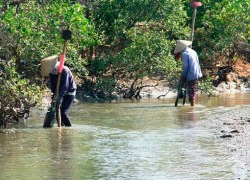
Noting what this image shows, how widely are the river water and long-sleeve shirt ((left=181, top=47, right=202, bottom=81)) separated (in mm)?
1220

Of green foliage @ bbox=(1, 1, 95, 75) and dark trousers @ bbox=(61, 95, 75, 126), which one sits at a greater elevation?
green foliage @ bbox=(1, 1, 95, 75)

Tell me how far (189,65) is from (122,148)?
6449 mm

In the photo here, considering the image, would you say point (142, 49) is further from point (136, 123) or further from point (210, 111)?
point (136, 123)

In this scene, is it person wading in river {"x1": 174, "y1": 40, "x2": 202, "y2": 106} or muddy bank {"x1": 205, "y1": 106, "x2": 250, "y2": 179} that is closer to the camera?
muddy bank {"x1": 205, "y1": 106, "x2": 250, "y2": 179}

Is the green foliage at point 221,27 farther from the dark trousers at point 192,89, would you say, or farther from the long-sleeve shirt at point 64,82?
the long-sleeve shirt at point 64,82

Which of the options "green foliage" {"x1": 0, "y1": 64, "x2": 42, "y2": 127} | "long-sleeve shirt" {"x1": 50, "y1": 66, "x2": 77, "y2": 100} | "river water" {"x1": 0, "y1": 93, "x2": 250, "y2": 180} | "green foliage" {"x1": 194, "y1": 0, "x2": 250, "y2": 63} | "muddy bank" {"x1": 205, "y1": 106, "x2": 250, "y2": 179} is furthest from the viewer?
"green foliage" {"x1": 194, "y1": 0, "x2": 250, "y2": 63}

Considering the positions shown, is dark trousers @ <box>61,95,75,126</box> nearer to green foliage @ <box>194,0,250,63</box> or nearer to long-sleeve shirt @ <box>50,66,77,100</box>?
long-sleeve shirt @ <box>50,66,77,100</box>

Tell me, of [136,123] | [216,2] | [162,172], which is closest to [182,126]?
[136,123]

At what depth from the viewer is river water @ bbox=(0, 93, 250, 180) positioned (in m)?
9.83

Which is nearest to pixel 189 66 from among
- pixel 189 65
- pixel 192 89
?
pixel 189 65

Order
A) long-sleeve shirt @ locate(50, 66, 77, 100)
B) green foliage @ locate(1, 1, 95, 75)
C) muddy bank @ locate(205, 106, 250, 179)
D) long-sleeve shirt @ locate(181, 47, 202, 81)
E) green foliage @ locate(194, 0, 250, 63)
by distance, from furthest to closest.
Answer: green foliage @ locate(194, 0, 250, 63)
long-sleeve shirt @ locate(181, 47, 202, 81)
green foliage @ locate(1, 1, 95, 75)
long-sleeve shirt @ locate(50, 66, 77, 100)
muddy bank @ locate(205, 106, 250, 179)

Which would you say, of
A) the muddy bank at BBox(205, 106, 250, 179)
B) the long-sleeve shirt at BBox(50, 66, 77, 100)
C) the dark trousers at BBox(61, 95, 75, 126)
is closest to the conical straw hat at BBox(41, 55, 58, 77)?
the long-sleeve shirt at BBox(50, 66, 77, 100)

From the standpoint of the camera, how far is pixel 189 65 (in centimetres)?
1789

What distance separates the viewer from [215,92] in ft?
72.9
